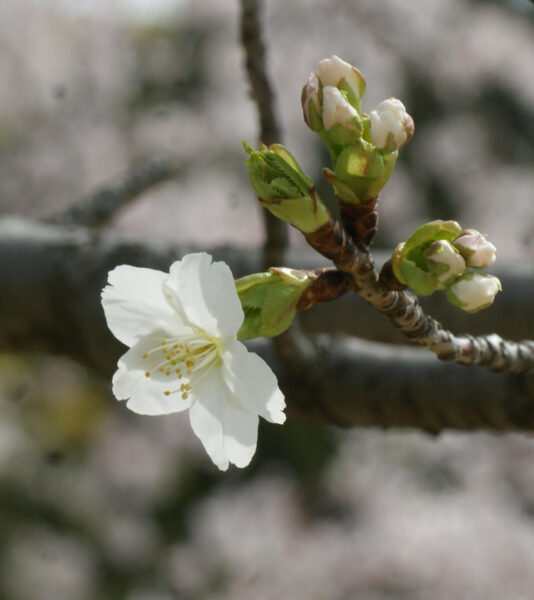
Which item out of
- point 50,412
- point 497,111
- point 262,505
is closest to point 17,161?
point 50,412

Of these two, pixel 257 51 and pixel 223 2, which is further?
pixel 223 2

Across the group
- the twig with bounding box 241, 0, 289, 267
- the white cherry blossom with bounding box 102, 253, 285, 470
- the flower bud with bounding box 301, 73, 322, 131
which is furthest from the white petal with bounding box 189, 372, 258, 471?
the twig with bounding box 241, 0, 289, 267

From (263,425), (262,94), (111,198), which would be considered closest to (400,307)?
(262,94)

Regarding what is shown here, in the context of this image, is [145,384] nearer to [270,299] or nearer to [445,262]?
[270,299]

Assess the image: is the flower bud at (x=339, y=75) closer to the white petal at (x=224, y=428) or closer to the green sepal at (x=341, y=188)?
the green sepal at (x=341, y=188)

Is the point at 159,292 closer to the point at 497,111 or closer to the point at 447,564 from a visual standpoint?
the point at 447,564

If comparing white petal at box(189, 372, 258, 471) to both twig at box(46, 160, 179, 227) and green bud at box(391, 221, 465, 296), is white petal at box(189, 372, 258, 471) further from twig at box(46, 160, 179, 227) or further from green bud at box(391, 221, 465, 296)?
twig at box(46, 160, 179, 227)

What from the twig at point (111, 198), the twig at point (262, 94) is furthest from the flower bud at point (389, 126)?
the twig at point (111, 198)
